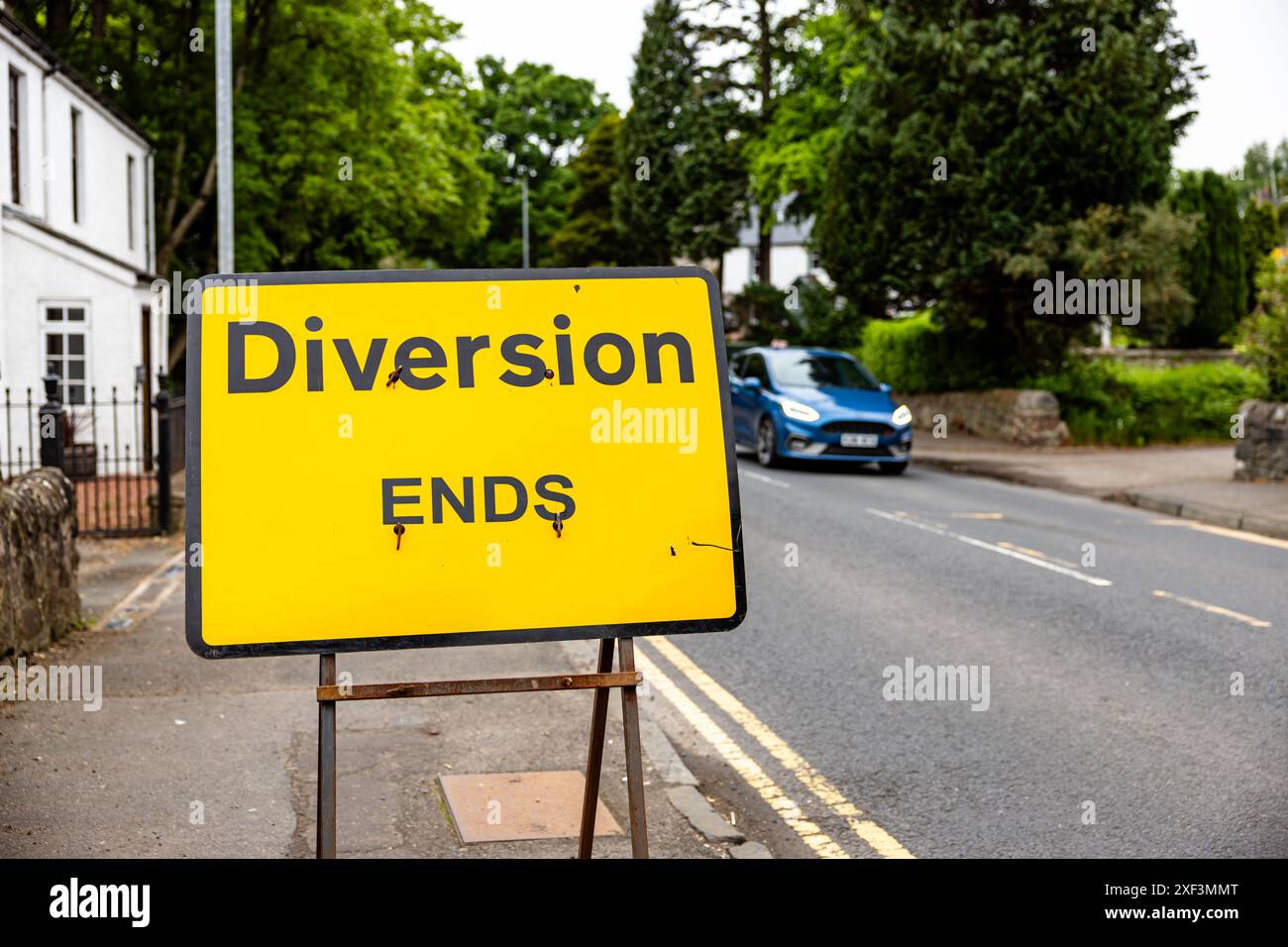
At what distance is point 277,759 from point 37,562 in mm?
2666

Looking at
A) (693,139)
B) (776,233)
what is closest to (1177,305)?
(693,139)

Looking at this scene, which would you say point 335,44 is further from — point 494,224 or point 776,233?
point 776,233

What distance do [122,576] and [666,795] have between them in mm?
6676

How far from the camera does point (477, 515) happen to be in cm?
390

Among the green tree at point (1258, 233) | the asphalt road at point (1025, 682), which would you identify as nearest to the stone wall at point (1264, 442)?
the asphalt road at point (1025, 682)

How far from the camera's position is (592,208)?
67000 mm

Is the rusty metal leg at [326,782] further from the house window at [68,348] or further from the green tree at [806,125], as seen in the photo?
the green tree at [806,125]

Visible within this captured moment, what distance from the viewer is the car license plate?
744 inches

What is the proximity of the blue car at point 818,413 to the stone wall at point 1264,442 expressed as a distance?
4.26 metres

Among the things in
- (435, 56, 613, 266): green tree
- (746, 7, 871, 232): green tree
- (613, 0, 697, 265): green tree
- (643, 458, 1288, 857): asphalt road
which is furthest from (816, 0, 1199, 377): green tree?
(435, 56, 613, 266): green tree

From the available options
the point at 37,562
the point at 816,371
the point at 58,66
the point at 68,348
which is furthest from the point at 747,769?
the point at 58,66

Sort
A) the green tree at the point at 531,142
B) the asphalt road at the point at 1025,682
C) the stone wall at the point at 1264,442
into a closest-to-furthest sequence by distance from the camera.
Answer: the asphalt road at the point at 1025,682 → the stone wall at the point at 1264,442 → the green tree at the point at 531,142

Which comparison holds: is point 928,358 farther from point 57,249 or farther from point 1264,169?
point 1264,169

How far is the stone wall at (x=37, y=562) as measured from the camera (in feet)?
23.8
